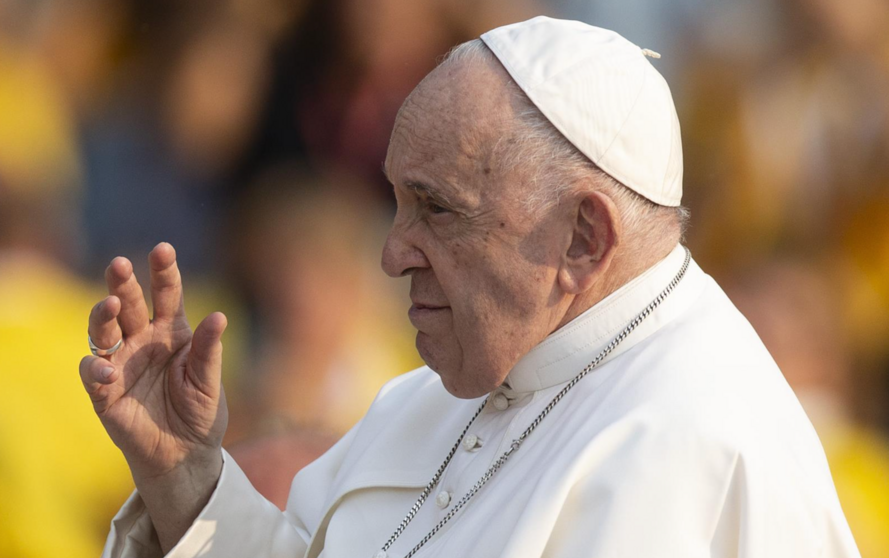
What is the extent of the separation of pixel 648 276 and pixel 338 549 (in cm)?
103

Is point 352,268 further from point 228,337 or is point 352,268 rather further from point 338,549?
point 338,549

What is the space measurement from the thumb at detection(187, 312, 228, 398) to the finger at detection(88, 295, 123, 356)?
181mm

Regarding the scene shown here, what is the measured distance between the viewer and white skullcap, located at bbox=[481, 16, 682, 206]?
2104mm

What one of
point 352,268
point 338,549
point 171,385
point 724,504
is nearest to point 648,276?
point 724,504

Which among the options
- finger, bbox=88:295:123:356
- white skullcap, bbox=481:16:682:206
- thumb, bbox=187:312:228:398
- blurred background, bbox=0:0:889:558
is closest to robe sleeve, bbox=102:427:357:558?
thumb, bbox=187:312:228:398

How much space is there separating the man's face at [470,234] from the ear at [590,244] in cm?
3

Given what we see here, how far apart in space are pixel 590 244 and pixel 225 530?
4.07 feet

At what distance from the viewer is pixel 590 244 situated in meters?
2.11

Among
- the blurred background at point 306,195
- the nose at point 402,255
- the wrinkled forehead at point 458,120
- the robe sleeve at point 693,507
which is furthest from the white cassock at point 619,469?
the blurred background at point 306,195

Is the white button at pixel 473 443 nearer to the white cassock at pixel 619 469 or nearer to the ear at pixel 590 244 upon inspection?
the white cassock at pixel 619 469

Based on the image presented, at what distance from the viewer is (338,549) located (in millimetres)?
2486

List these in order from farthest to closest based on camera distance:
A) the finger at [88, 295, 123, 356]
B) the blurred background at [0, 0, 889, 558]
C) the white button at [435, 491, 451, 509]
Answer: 1. the blurred background at [0, 0, 889, 558]
2. the white button at [435, 491, 451, 509]
3. the finger at [88, 295, 123, 356]

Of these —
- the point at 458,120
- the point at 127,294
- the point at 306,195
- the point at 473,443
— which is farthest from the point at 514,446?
the point at 306,195

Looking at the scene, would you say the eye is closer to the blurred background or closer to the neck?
the neck
